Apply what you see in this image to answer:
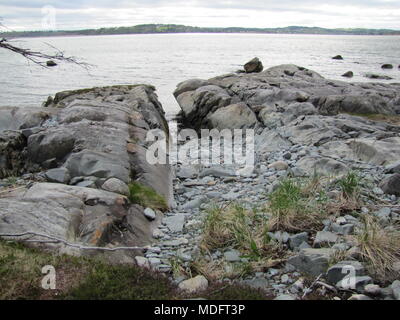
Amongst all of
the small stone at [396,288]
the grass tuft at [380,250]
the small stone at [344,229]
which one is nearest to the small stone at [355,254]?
the grass tuft at [380,250]

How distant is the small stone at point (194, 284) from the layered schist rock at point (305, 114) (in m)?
6.22

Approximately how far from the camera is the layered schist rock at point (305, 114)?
39.6 feet

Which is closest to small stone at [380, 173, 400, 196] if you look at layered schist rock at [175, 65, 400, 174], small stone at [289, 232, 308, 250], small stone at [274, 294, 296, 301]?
layered schist rock at [175, 65, 400, 174]

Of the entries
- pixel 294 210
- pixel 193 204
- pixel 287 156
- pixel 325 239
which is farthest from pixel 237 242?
pixel 287 156

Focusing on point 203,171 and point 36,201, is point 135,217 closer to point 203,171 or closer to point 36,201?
point 36,201

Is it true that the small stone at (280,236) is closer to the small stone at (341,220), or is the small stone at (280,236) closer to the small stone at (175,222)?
the small stone at (341,220)

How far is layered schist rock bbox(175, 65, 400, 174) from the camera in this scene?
39.6ft

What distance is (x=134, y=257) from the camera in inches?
275

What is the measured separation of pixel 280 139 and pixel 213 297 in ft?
37.8

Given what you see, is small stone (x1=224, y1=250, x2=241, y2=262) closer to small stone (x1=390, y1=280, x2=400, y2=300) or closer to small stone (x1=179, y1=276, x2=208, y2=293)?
small stone (x1=179, y1=276, x2=208, y2=293)

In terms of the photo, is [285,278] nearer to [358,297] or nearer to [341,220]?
[358,297]

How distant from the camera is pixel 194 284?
18.8 ft

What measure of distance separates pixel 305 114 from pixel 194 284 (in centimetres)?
1385
